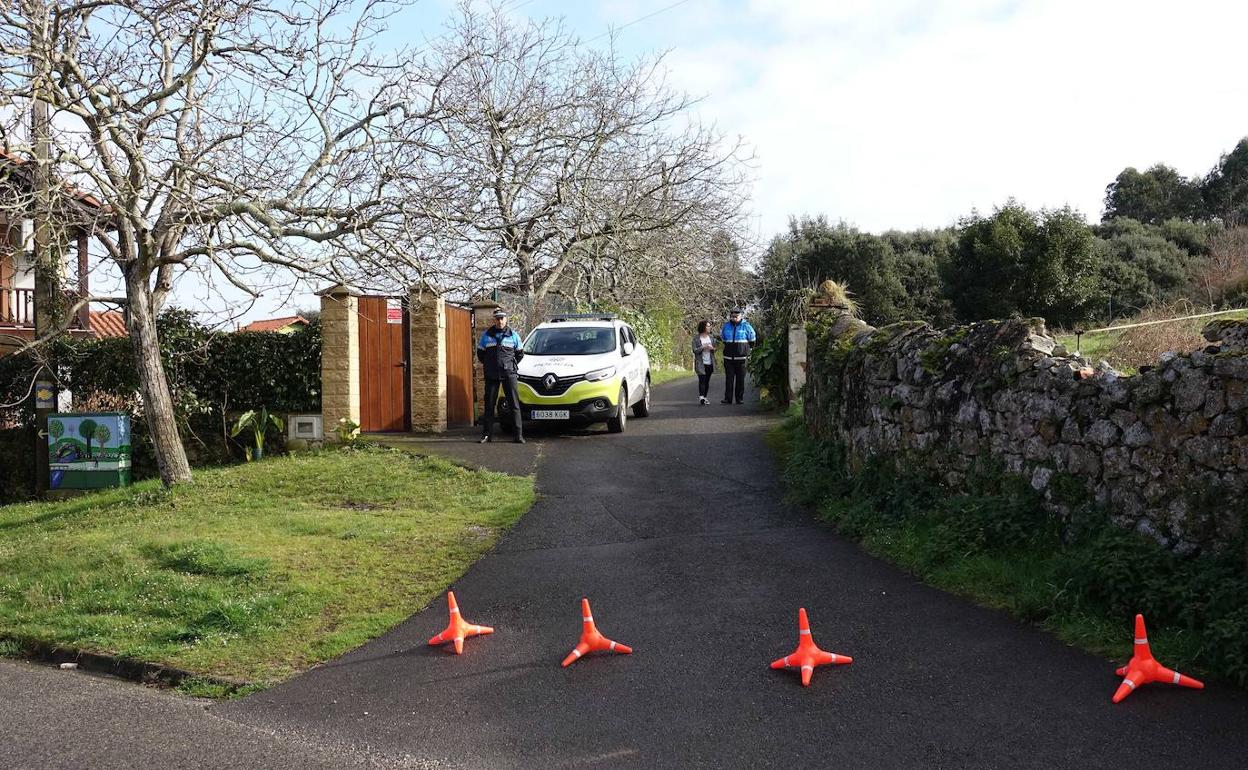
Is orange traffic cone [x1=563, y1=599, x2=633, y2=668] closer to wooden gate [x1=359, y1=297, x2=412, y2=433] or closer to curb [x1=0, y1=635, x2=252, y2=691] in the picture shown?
curb [x1=0, y1=635, x2=252, y2=691]

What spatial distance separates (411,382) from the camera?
16719mm

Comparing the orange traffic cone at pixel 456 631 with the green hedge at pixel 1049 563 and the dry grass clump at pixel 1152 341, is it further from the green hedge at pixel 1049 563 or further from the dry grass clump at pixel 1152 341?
the dry grass clump at pixel 1152 341

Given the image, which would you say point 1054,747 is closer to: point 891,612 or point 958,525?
point 891,612

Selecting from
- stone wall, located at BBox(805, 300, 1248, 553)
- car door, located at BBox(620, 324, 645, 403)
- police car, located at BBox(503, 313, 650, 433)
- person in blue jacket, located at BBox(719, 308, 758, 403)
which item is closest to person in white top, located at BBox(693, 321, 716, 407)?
person in blue jacket, located at BBox(719, 308, 758, 403)

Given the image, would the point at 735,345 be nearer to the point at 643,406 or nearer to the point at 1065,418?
the point at 643,406

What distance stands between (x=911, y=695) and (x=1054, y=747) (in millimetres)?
894

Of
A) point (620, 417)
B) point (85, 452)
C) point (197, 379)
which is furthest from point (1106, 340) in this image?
point (85, 452)

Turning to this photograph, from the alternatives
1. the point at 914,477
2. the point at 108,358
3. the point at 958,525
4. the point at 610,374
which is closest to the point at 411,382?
the point at 610,374

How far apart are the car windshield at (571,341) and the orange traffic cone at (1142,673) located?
36.8 feet

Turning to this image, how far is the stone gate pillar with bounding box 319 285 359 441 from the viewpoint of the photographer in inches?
607

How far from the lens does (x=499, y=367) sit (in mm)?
14984

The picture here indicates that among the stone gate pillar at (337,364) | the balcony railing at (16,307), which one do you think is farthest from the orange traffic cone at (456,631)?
the balcony railing at (16,307)

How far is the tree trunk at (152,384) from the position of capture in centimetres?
1301

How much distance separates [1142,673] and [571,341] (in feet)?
38.9
